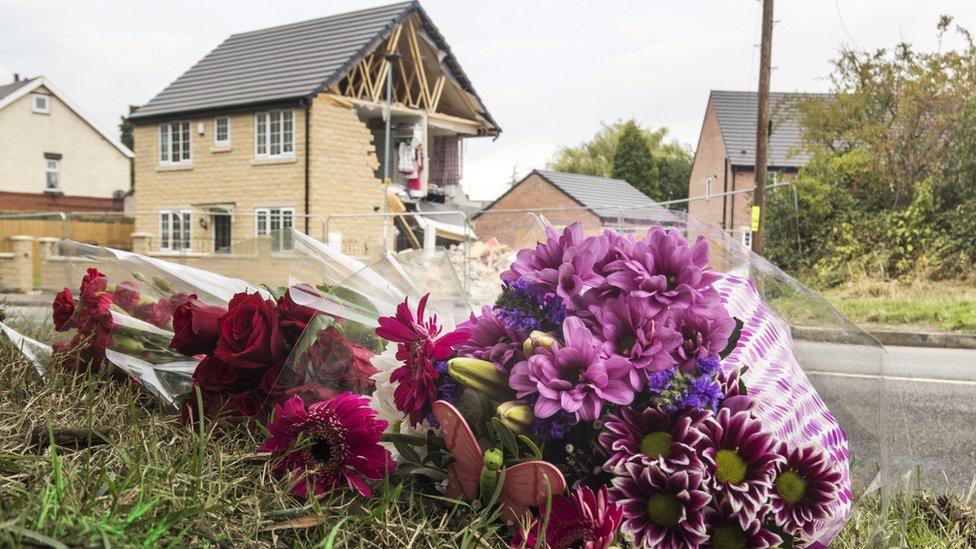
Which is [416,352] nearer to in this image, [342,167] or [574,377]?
[574,377]

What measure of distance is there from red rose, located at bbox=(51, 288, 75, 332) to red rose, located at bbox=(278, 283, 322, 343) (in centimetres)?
79

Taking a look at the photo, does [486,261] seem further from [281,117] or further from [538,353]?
[281,117]

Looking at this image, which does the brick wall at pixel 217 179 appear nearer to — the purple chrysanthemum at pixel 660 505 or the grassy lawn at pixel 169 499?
the grassy lawn at pixel 169 499

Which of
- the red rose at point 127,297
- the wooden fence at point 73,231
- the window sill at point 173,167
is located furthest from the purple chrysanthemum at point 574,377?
the window sill at point 173,167

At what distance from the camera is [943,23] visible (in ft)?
80.3

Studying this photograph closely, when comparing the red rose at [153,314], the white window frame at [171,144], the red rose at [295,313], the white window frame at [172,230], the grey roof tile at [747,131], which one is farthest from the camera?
the grey roof tile at [747,131]

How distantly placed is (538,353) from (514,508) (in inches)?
8.8

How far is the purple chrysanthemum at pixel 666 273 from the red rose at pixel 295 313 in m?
0.50

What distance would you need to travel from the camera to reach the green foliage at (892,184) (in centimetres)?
2142

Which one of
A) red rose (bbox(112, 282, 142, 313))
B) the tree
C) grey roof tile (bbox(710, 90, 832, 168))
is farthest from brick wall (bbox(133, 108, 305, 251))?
the tree

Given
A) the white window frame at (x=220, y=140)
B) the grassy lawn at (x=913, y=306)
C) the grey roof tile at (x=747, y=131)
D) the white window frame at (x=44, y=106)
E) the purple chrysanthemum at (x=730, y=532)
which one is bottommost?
the grassy lawn at (x=913, y=306)

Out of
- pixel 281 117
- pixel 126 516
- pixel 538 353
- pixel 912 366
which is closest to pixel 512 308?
pixel 538 353

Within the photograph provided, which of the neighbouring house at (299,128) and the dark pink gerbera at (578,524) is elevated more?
the neighbouring house at (299,128)

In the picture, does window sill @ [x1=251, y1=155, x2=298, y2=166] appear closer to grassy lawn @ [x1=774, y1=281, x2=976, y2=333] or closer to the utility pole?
the utility pole
